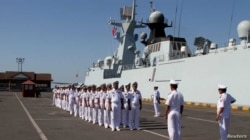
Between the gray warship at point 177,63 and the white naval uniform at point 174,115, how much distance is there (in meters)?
15.6

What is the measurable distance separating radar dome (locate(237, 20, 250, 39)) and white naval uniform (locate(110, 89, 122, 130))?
15.5 meters

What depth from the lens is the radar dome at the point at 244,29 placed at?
25.7 metres

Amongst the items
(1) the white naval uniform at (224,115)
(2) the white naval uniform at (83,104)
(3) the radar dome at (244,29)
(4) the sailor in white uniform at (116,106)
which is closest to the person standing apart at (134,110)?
(4) the sailor in white uniform at (116,106)

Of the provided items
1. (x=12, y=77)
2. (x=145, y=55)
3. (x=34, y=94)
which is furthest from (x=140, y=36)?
(x=12, y=77)

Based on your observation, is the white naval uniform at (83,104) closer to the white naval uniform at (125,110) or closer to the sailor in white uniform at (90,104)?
the sailor in white uniform at (90,104)

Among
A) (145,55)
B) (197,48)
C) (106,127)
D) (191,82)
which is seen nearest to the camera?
(106,127)

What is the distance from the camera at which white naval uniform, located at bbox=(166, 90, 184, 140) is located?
336 inches

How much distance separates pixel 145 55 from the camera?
1666 inches

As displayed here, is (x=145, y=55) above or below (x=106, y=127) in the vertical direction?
above

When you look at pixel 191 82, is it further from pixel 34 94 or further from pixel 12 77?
pixel 12 77

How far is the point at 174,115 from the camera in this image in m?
8.60

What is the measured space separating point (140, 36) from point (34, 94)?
15419 mm

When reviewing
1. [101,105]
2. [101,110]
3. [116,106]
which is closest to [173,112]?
[116,106]

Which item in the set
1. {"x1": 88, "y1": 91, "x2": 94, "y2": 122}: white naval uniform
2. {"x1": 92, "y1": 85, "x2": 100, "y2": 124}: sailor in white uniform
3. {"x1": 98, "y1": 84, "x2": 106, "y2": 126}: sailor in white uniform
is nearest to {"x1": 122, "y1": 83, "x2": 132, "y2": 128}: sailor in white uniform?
{"x1": 98, "y1": 84, "x2": 106, "y2": 126}: sailor in white uniform
